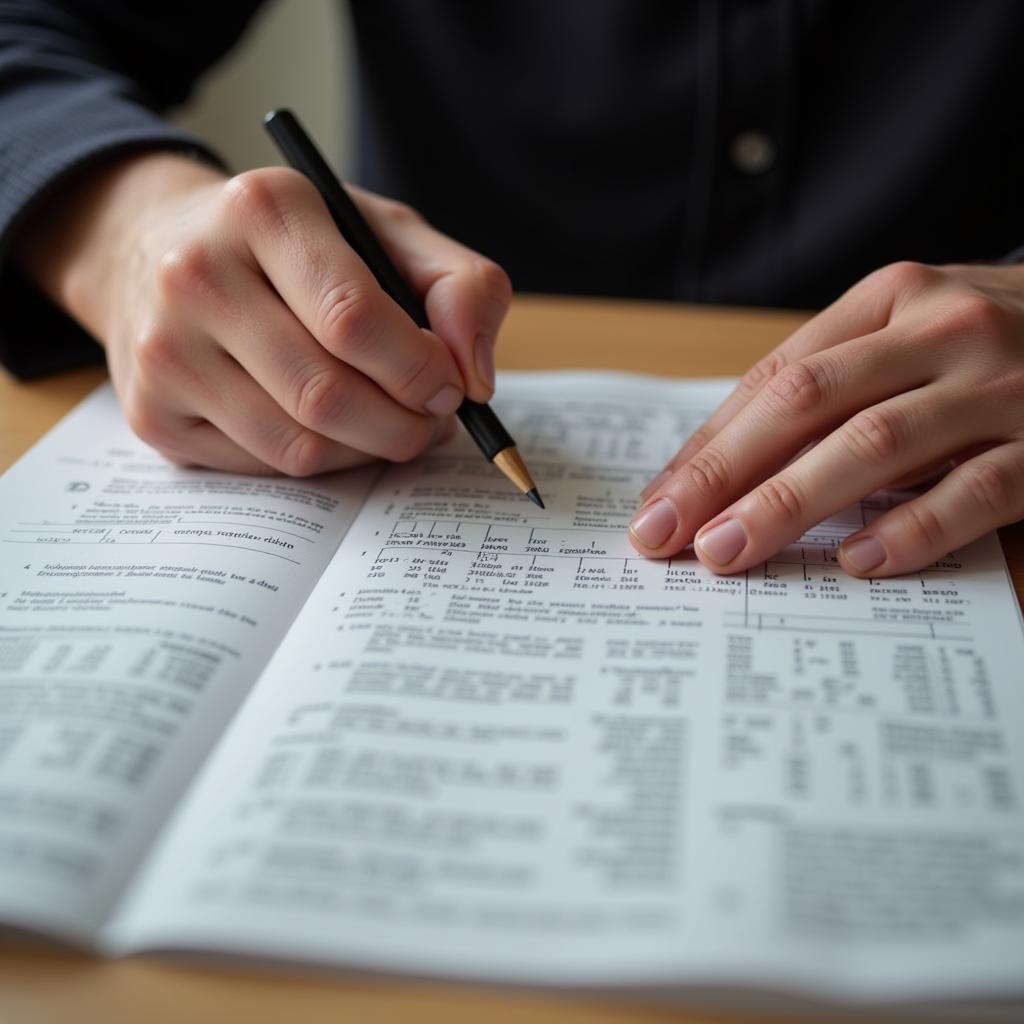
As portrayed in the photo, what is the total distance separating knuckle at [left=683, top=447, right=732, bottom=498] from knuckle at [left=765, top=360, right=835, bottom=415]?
0.05 metres

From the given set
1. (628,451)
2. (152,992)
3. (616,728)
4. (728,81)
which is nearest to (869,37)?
(728,81)

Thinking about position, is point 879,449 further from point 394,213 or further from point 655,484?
point 394,213

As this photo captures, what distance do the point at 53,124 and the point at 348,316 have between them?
1.26 feet

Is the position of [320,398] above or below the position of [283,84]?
below

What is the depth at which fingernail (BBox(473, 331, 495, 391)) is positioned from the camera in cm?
64

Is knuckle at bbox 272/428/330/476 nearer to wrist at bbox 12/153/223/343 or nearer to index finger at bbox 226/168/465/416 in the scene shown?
index finger at bbox 226/168/465/416

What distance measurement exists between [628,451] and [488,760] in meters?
0.32

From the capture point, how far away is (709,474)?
1.92 feet

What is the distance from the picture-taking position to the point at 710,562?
55 cm

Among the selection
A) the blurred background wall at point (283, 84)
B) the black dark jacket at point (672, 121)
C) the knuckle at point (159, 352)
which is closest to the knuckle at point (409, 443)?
the knuckle at point (159, 352)

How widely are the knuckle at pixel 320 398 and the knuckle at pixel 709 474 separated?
0.67ft

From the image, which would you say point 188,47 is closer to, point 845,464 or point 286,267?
point 286,267

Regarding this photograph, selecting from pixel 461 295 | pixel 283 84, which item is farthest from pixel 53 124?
pixel 283 84

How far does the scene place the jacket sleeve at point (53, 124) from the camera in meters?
0.78
